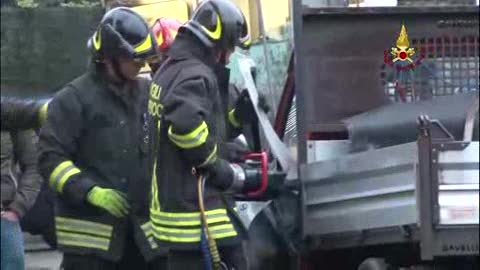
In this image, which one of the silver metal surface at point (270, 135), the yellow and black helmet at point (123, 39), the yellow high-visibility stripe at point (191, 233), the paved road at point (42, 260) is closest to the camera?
the yellow high-visibility stripe at point (191, 233)

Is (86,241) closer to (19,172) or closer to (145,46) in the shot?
(19,172)

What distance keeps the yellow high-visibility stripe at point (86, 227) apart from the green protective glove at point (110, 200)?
0.33 ft

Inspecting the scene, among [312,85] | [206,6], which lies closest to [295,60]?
[312,85]

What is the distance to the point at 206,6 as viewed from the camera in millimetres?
5266

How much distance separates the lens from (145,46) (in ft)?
18.0

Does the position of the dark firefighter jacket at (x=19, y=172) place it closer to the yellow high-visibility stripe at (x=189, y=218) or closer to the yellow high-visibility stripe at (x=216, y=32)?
the yellow high-visibility stripe at (x=189, y=218)

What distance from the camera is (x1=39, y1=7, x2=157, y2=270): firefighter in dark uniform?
17.7ft

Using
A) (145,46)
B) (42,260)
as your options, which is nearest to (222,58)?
(145,46)

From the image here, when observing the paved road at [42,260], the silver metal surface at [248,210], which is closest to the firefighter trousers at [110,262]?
the silver metal surface at [248,210]

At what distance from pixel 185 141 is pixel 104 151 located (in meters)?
0.66

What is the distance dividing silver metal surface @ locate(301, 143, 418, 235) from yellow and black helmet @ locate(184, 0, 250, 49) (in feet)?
2.16

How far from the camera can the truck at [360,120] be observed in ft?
16.3

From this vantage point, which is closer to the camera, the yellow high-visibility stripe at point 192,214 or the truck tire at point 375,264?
the yellow high-visibility stripe at point 192,214
